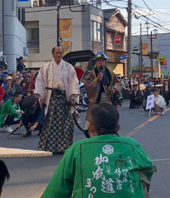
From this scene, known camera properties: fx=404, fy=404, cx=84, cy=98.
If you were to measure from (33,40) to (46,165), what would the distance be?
3109 cm

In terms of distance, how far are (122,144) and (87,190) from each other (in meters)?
0.39

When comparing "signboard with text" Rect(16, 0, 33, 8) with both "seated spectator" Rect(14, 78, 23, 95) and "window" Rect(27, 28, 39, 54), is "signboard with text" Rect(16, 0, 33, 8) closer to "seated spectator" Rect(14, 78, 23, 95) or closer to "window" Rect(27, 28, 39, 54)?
"seated spectator" Rect(14, 78, 23, 95)

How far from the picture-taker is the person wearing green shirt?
2553 mm

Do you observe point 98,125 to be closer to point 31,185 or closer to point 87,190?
point 87,190

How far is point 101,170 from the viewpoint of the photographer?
2.57m

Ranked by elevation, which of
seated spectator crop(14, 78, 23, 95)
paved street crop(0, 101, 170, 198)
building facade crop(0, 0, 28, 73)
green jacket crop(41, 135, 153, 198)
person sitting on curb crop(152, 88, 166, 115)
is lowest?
paved street crop(0, 101, 170, 198)

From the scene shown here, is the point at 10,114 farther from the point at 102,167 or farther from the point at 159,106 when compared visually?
the point at 102,167

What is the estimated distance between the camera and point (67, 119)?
706 cm

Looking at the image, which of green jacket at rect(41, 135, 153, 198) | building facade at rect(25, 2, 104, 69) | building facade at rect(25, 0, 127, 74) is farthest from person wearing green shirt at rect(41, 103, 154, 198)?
building facade at rect(25, 2, 104, 69)

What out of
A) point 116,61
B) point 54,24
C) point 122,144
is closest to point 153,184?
point 122,144

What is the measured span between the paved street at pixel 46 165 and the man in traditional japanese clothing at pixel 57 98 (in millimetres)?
299

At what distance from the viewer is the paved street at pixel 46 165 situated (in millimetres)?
5145

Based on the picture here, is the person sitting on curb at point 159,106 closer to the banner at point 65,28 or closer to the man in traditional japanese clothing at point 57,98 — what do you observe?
the man in traditional japanese clothing at point 57,98

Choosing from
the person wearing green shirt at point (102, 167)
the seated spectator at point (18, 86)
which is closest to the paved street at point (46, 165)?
the person wearing green shirt at point (102, 167)
